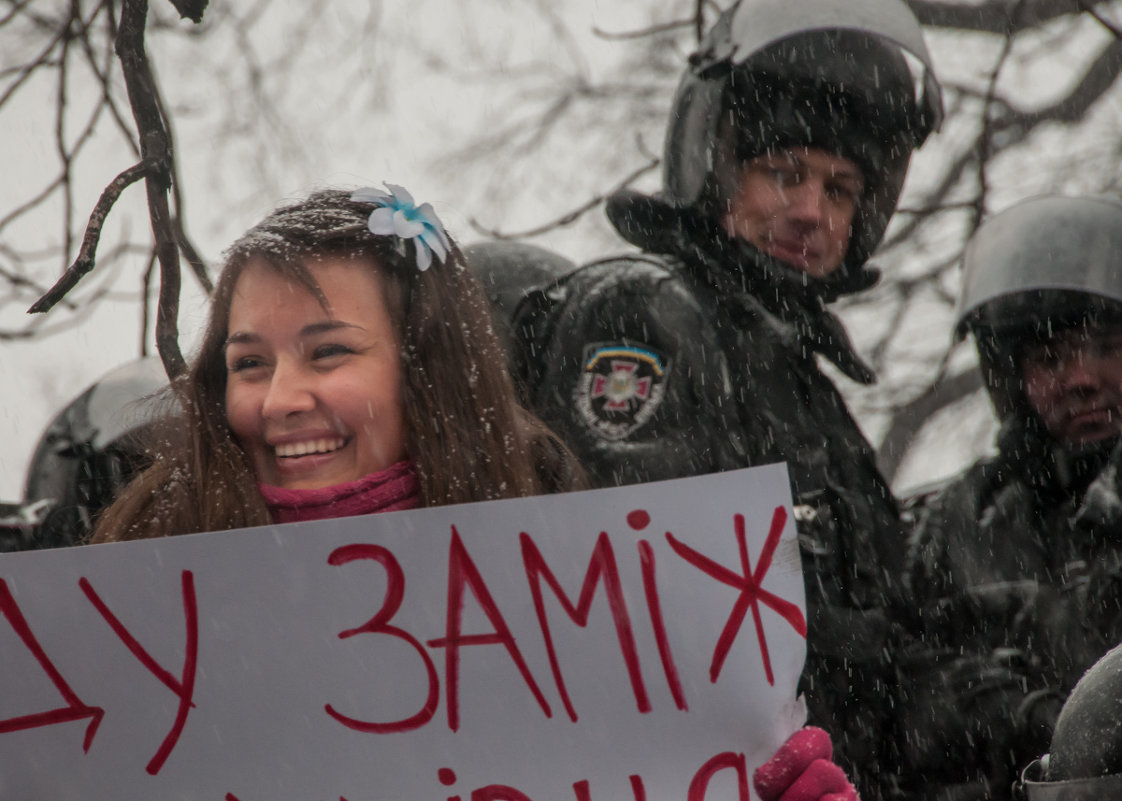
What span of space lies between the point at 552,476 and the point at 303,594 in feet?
1.75

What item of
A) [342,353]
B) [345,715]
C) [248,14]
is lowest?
[345,715]

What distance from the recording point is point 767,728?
1612mm

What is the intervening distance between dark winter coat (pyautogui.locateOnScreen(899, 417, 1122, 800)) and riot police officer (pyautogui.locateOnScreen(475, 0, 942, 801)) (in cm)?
18

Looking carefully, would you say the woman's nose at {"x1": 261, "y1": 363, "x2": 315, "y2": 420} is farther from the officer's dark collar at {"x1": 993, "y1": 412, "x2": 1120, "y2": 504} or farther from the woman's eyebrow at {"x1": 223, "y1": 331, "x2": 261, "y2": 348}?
the officer's dark collar at {"x1": 993, "y1": 412, "x2": 1120, "y2": 504}

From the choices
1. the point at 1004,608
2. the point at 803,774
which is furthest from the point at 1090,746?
the point at 1004,608

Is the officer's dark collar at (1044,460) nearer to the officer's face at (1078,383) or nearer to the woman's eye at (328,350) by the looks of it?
the officer's face at (1078,383)

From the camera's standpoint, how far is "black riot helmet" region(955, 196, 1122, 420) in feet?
10.8

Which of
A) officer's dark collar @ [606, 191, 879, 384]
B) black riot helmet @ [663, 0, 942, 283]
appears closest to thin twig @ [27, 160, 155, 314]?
officer's dark collar @ [606, 191, 879, 384]

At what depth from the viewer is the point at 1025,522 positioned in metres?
3.06

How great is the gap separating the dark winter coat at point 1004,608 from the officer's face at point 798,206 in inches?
27.2

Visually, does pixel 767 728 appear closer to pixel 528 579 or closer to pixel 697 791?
pixel 697 791

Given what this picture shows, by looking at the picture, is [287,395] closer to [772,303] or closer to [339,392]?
[339,392]

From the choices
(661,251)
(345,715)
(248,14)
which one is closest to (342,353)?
(345,715)

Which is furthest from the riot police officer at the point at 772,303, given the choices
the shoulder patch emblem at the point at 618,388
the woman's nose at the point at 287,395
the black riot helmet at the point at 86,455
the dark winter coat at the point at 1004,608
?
the black riot helmet at the point at 86,455
